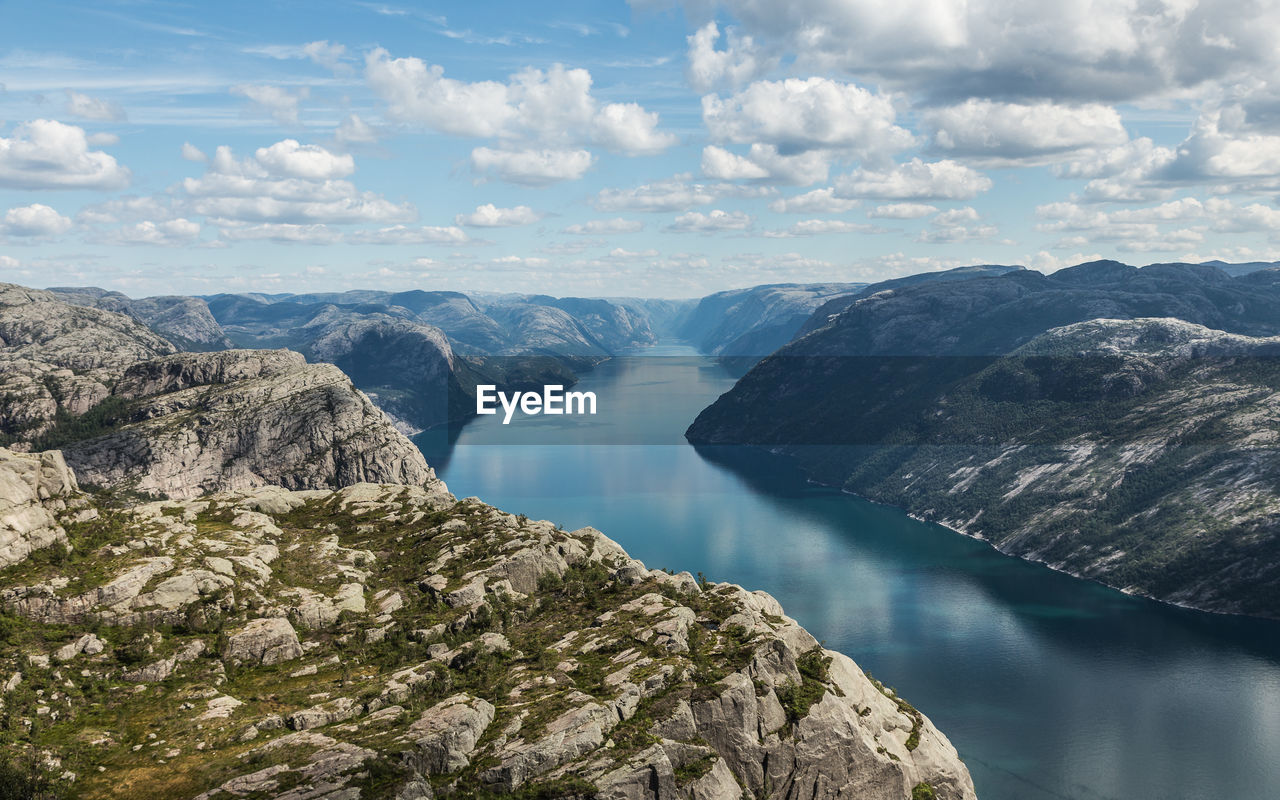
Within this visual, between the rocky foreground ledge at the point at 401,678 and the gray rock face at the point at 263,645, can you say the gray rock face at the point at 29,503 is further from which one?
the gray rock face at the point at 263,645

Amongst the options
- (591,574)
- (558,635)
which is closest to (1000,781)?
(591,574)

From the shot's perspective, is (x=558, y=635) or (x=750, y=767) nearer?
(x=750, y=767)

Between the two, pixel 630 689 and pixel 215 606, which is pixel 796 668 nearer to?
pixel 630 689

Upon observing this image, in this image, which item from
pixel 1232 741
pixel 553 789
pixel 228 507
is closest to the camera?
pixel 553 789

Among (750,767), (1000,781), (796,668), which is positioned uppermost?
(796,668)

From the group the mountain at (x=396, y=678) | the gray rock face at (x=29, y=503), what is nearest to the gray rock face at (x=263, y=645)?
the mountain at (x=396, y=678)

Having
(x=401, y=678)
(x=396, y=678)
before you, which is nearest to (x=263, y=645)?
(x=396, y=678)

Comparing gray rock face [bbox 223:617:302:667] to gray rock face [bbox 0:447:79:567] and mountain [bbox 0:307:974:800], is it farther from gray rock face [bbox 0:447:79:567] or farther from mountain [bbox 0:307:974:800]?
gray rock face [bbox 0:447:79:567]
